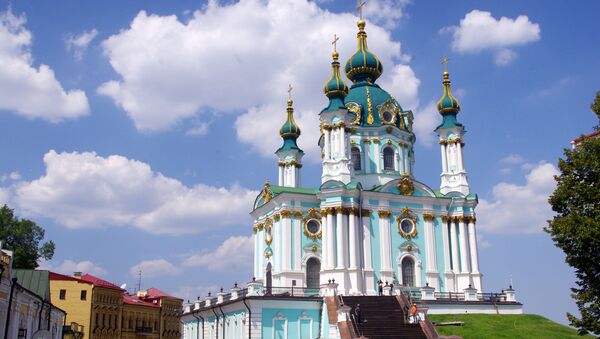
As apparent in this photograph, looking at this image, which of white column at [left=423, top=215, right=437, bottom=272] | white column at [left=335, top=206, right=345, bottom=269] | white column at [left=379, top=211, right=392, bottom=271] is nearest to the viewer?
white column at [left=335, top=206, right=345, bottom=269]

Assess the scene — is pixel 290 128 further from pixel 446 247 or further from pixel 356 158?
pixel 446 247

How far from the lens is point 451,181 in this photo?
44969 millimetres

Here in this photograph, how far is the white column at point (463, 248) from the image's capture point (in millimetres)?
42438

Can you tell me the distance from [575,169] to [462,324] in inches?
523

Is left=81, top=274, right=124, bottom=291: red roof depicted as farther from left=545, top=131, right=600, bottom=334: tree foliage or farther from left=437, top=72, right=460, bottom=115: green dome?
left=545, top=131, right=600, bottom=334: tree foliage

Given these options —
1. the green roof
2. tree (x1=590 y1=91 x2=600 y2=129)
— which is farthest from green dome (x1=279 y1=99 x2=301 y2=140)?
tree (x1=590 y1=91 x2=600 y2=129)

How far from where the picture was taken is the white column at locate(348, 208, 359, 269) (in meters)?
39.1

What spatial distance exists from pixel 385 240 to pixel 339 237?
3427 mm

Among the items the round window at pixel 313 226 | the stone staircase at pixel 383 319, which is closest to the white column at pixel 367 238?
the round window at pixel 313 226

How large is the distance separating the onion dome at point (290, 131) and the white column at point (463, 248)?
14320 mm

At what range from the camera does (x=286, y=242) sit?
40.2 m

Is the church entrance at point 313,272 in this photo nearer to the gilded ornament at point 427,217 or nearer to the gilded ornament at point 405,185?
the gilded ornament at point 405,185

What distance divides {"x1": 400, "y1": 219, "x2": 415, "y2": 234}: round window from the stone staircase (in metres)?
8.63

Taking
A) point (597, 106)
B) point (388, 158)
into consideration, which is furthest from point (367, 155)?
point (597, 106)
